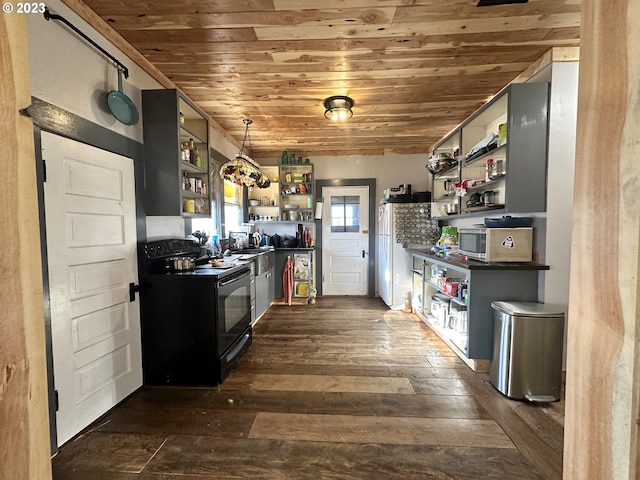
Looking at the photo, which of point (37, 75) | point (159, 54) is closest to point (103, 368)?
point (37, 75)

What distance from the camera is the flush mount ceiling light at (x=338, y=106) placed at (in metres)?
2.75

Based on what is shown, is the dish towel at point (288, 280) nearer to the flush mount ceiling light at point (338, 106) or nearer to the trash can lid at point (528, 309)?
the flush mount ceiling light at point (338, 106)

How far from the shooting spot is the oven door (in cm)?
217

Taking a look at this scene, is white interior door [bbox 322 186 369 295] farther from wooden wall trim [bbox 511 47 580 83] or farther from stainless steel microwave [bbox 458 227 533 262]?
wooden wall trim [bbox 511 47 580 83]

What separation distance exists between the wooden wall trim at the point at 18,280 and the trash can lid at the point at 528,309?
8.01 feet

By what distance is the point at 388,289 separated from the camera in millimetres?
4059

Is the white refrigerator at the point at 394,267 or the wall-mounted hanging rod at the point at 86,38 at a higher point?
the wall-mounted hanging rod at the point at 86,38

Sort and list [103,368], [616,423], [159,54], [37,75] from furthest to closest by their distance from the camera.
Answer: [159,54]
[103,368]
[37,75]
[616,423]

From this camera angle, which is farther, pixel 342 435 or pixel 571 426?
pixel 342 435

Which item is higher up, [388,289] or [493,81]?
[493,81]

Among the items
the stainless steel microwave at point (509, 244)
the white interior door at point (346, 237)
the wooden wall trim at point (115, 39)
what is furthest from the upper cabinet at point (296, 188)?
the stainless steel microwave at point (509, 244)

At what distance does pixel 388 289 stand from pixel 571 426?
3473 mm

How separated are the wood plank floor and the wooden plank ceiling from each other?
2606mm

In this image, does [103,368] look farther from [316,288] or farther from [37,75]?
[316,288]
